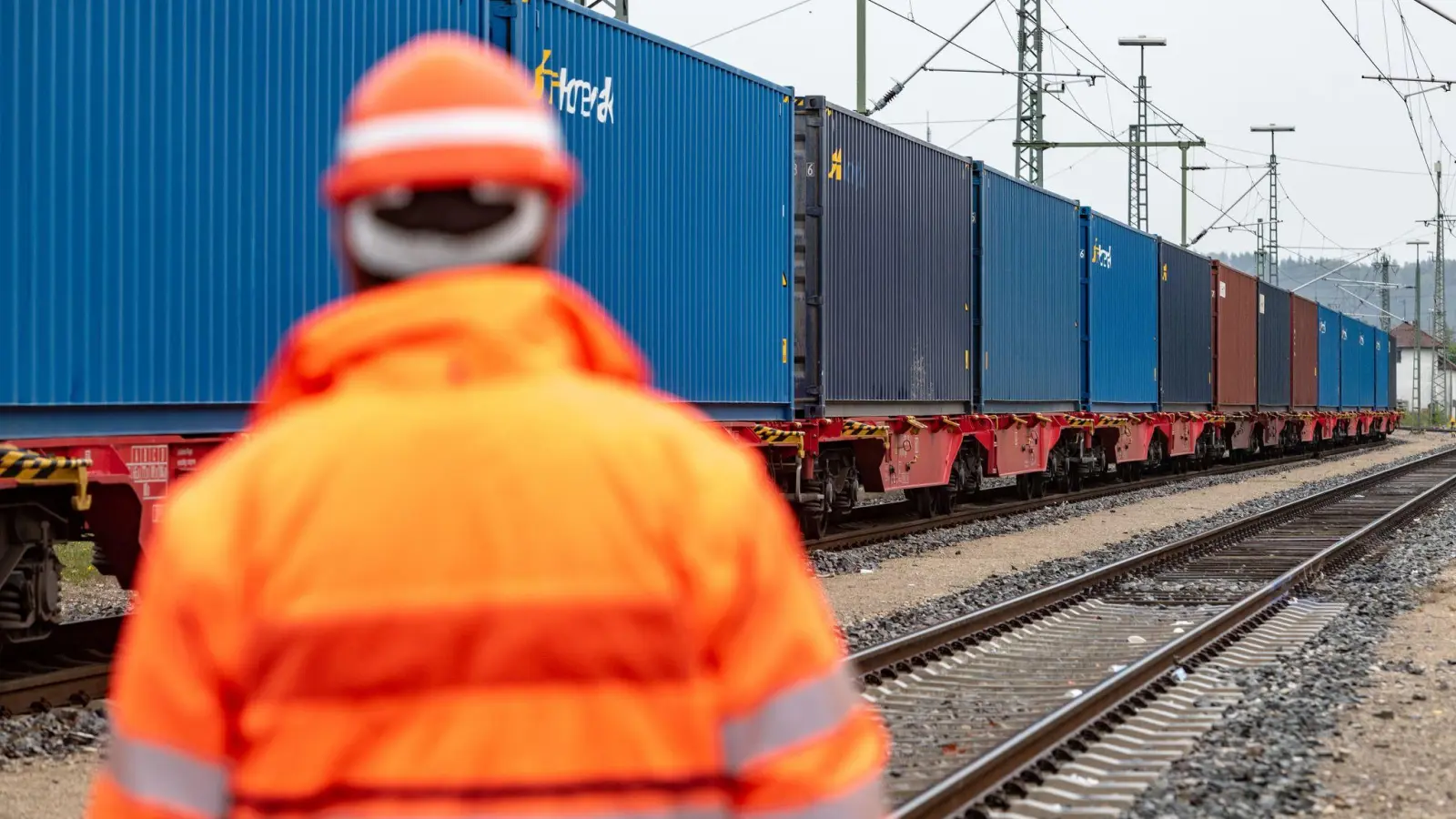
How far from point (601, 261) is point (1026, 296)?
10035mm

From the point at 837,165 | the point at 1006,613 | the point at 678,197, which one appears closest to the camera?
the point at 1006,613

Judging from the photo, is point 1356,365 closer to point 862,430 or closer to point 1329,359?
point 1329,359

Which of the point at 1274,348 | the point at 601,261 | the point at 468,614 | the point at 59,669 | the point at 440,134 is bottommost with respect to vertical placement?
the point at 59,669

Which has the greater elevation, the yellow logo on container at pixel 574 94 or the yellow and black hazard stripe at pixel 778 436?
the yellow logo on container at pixel 574 94

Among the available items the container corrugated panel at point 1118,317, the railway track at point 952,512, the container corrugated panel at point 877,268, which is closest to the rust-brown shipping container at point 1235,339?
the railway track at point 952,512

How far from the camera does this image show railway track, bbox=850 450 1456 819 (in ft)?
19.0

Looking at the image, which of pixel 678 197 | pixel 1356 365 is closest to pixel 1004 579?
pixel 678 197

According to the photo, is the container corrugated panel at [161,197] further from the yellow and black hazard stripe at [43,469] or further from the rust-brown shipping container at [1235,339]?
the rust-brown shipping container at [1235,339]

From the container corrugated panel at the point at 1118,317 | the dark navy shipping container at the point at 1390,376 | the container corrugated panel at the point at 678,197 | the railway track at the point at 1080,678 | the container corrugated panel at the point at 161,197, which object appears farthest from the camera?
the dark navy shipping container at the point at 1390,376

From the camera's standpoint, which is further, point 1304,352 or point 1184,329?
point 1304,352

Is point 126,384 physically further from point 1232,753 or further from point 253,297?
point 1232,753

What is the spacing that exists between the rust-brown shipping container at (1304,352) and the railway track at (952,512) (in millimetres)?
11495

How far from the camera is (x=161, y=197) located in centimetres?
741

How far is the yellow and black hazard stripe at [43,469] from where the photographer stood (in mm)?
6613
